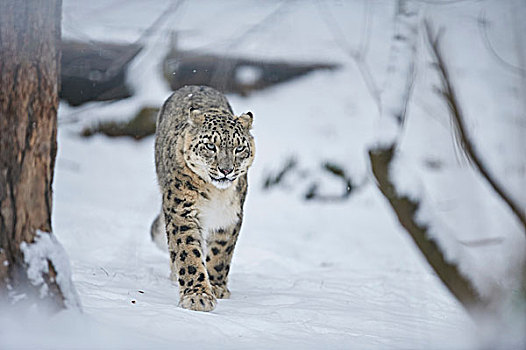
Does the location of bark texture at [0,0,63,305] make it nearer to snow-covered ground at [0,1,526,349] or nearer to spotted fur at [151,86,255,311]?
snow-covered ground at [0,1,526,349]

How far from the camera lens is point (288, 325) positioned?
4.34m

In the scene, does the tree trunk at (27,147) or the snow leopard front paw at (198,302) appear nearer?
the tree trunk at (27,147)

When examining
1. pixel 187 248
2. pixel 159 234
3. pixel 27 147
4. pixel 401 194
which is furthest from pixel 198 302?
pixel 401 194

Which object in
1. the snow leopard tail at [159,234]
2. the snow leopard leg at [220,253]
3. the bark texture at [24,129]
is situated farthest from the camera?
the snow leopard tail at [159,234]

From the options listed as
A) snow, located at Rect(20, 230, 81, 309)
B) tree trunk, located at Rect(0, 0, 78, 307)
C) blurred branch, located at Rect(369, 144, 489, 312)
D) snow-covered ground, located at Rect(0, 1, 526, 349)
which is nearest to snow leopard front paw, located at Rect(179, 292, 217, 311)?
snow-covered ground, located at Rect(0, 1, 526, 349)

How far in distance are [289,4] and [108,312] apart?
5.70 meters

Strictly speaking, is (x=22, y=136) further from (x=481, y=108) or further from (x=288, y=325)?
(x=481, y=108)

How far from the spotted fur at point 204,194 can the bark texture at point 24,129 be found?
1.54 meters

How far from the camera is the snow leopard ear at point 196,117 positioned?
17.1 ft

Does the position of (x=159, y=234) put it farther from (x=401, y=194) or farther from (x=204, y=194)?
(x=401, y=194)

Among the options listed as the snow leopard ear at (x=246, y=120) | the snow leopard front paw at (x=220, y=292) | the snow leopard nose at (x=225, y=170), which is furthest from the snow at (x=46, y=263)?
the snow leopard ear at (x=246, y=120)

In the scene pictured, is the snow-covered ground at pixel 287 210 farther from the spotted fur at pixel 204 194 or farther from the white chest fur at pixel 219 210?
the white chest fur at pixel 219 210

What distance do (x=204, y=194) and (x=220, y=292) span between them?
0.75 m

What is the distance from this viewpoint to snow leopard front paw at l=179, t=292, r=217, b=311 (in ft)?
15.0
